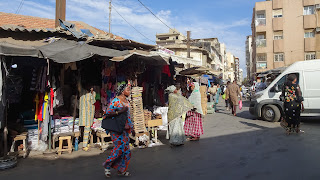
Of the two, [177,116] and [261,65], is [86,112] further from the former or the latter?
[261,65]

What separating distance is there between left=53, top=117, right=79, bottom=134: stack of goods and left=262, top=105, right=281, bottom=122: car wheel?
7.51 meters

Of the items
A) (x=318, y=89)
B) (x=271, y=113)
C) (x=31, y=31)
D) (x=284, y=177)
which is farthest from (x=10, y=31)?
(x=318, y=89)

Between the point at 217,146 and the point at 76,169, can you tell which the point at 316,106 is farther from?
the point at 76,169

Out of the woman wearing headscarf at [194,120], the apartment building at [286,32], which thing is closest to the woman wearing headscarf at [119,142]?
the woman wearing headscarf at [194,120]

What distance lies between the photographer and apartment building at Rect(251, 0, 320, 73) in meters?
29.3

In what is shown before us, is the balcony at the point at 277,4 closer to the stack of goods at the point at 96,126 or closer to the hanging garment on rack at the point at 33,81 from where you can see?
the stack of goods at the point at 96,126

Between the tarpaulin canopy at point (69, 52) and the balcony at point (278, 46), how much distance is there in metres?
30.0

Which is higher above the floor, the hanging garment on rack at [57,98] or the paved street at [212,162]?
the hanging garment on rack at [57,98]

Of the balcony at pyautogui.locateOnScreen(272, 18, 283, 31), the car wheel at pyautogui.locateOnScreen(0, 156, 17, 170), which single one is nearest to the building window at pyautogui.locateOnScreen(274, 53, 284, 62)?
the balcony at pyautogui.locateOnScreen(272, 18, 283, 31)

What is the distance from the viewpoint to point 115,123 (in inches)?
157

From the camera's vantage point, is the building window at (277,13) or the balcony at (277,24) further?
the building window at (277,13)

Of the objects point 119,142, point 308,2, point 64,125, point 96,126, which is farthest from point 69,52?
point 308,2

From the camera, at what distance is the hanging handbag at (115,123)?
3.96 meters

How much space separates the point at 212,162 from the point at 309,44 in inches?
1209
